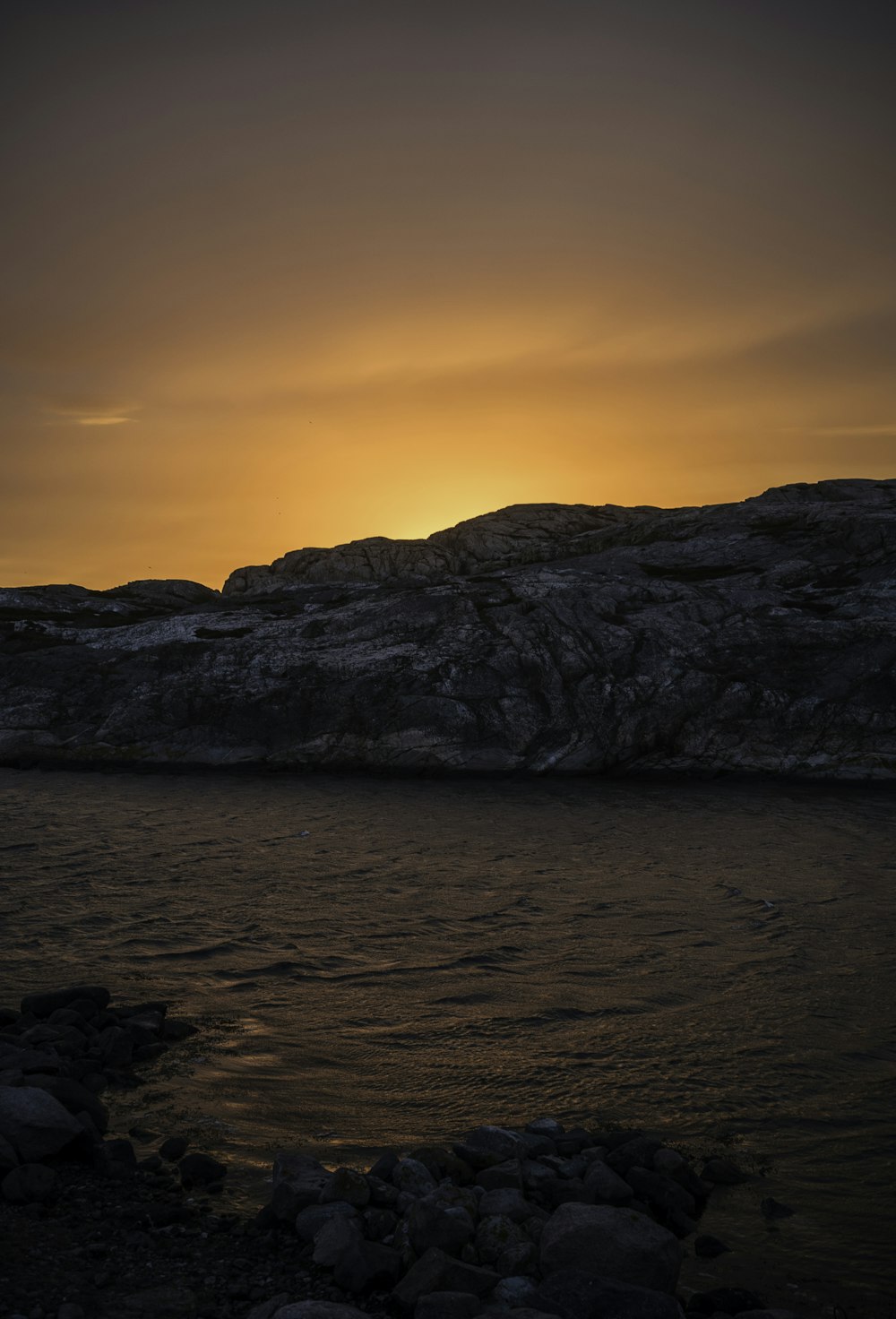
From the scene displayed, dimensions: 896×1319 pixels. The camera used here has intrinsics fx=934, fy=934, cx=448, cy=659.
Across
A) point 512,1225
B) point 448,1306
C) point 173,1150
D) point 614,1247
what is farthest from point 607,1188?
point 173,1150

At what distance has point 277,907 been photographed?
82.7ft

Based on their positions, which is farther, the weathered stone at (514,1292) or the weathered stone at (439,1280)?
the weathered stone at (439,1280)

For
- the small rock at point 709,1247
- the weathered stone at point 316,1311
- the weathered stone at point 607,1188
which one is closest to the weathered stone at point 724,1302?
the small rock at point 709,1247

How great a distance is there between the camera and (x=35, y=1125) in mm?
11219

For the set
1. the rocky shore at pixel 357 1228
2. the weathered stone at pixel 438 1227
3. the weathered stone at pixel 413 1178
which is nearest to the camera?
the rocky shore at pixel 357 1228

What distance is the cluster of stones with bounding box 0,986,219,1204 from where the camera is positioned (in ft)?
36.3

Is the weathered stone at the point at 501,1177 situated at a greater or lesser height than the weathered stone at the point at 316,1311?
lesser

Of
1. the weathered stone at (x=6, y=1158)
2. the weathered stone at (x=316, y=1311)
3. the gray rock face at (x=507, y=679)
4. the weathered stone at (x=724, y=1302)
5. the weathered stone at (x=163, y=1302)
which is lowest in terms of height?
the weathered stone at (x=724, y=1302)

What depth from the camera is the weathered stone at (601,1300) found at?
8641 millimetres

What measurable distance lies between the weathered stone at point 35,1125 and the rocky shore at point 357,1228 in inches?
0.8

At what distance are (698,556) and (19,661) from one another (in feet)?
193

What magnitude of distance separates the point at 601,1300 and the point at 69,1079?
313 inches

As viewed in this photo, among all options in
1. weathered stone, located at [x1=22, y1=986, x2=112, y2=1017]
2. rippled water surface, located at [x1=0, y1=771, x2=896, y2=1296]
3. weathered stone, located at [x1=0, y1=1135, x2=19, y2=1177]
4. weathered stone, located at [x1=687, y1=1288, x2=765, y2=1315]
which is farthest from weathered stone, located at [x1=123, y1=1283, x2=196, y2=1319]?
weathered stone, located at [x1=22, y1=986, x2=112, y2=1017]

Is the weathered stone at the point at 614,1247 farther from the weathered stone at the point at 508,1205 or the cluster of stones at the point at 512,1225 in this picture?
the weathered stone at the point at 508,1205
